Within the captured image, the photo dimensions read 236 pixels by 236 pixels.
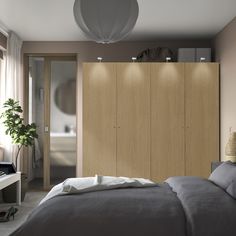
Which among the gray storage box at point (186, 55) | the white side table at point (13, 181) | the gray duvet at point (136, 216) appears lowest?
the white side table at point (13, 181)

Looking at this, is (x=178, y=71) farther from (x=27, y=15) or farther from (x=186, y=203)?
(x=186, y=203)

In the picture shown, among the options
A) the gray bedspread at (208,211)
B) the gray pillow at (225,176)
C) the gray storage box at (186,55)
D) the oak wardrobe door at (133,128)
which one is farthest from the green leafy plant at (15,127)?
the gray bedspread at (208,211)

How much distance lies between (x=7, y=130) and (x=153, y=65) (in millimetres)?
2333

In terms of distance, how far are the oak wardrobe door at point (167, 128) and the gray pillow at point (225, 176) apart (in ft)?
7.61

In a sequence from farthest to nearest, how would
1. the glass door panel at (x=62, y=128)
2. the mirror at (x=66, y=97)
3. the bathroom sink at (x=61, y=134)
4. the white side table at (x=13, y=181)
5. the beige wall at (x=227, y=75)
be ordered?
1. the bathroom sink at (x=61, y=134)
2. the glass door panel at (x=62, y=128)
3. the mirror at (x=66, y=97)
4. the beige wall at (x=227, y=75)
5. the white side table at (x=13, y=181)

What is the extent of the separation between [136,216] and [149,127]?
11.2 feet

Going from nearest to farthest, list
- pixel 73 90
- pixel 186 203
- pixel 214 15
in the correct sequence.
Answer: pixel 186 203, pixel 214 15, pixel 73 90

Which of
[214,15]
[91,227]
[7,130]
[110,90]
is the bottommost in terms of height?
[91,227]

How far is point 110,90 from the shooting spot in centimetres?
605

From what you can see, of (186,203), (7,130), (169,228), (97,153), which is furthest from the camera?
(97,153)

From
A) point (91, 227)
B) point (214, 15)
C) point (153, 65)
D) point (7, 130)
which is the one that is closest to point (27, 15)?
point (7, 130)

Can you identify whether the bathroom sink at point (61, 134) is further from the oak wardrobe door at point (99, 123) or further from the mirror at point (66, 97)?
the oak wardrobe door at point (99, 123)

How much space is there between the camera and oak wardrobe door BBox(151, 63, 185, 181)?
6043 millimetres

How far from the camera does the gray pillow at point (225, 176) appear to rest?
3238mm
